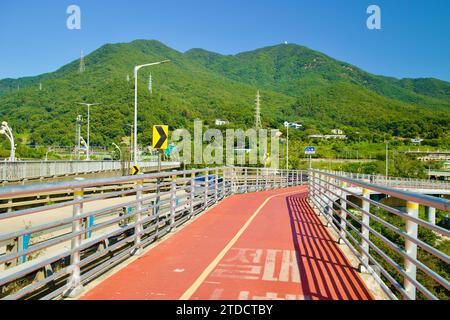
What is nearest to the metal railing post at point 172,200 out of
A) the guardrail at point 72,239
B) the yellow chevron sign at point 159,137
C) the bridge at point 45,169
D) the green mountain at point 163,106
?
the guardrail at point 72,239

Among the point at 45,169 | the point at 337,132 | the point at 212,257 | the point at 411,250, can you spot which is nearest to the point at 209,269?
the point at 212,257

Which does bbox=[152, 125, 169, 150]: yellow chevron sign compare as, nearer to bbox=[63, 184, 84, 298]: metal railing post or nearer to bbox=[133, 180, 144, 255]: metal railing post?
bbox=[133, 180, 144, 255]: metal railing post

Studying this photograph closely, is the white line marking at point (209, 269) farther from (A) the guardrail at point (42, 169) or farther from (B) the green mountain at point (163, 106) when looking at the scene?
(B) the green mountain at point (163, 106)

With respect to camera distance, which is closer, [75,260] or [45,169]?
[75,260]

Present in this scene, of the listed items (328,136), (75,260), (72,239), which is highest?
(328,136)

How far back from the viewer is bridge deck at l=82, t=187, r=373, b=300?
5.25m

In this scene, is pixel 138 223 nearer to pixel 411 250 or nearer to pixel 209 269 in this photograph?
pixel 209 269

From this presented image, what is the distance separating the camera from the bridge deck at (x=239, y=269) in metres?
5.25

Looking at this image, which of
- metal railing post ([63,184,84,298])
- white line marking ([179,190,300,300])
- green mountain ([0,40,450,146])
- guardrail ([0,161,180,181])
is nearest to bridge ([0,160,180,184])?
guardrail ([0,161,180,181])

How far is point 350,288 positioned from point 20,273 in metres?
3.90

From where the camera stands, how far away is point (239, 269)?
6.37 m
